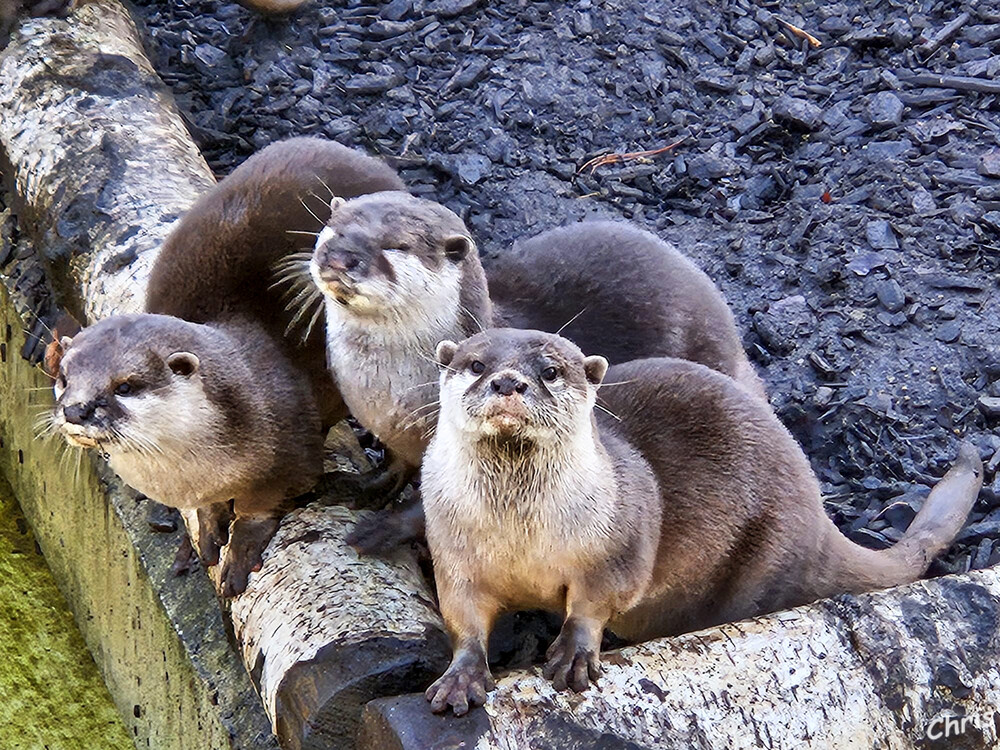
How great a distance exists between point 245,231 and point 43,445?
1.38 meters

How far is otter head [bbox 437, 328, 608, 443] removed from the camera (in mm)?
2229

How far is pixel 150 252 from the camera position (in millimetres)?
3387

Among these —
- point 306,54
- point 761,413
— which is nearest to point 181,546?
point 761,413

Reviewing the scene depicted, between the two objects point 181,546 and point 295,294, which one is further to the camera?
point 181,546

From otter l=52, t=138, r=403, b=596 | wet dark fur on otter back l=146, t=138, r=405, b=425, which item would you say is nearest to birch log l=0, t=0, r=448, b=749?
otter l=52, t=138, r=403, b=596

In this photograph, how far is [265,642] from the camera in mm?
2562

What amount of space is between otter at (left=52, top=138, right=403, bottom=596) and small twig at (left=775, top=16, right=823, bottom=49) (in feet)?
5.60

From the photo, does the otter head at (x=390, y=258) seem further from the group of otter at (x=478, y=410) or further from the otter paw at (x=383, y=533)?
the otter paw at (x=383, y=533)

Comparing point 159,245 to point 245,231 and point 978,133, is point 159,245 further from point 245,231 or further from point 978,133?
point 978,133

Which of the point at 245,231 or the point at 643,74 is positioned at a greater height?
the point at 245,231

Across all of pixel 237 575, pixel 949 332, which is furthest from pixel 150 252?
pixel 949 332

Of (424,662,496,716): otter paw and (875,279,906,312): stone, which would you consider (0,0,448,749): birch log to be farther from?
(875,279,906,312): stone

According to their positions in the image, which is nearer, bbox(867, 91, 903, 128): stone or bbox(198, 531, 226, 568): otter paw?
bbox(198, 531, 226, 568): otter paw

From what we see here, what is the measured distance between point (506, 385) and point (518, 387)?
0.07 ft
